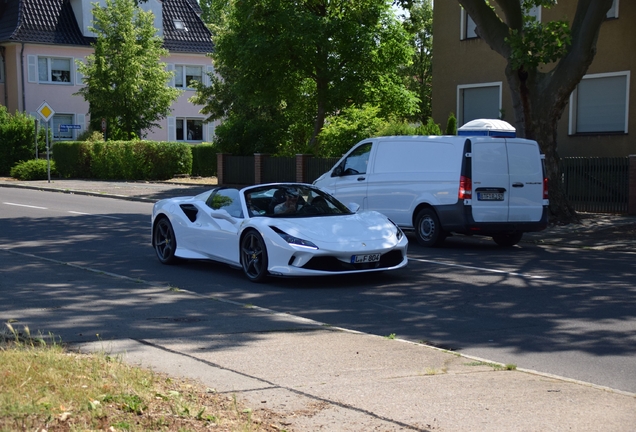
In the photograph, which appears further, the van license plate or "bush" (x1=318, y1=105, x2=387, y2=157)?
"bush" (x1=318, y1=105, x2=387, y2=157)

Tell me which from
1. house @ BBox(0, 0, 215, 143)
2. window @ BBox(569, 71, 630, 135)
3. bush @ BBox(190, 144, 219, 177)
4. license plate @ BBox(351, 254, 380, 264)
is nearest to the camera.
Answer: license plate @ BBox(351, 254, 380, 264)

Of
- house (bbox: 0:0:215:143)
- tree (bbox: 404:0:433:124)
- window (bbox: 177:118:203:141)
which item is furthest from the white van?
tree (bbox: 404:0:433:124)

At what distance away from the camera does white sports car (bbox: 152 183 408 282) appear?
35.6 feet

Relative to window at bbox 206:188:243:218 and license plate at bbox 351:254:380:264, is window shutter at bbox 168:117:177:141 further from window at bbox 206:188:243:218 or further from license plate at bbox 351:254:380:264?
license plate at bbox 351:254:380:264

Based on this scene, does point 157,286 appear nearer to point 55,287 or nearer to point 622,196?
point 55,287

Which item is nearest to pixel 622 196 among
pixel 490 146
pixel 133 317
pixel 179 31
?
pixel 490 146

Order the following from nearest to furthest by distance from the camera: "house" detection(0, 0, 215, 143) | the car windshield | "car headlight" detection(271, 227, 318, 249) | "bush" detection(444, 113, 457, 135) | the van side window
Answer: "car headlight" detection(271, 227, 318, 249) < the car windshield < the van side window < "bush" detection(444, 113, 457, 135) < "house" detection(0, 0, 215, 143)

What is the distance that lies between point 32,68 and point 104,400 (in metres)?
53.1

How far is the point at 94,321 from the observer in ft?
27.8

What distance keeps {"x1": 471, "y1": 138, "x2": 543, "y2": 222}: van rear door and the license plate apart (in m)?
4.64

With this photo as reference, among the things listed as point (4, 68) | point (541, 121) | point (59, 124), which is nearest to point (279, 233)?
point (541, 121)

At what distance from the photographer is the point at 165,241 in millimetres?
13109

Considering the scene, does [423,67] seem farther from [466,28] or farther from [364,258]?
[364,258]

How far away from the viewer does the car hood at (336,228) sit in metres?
11.0
